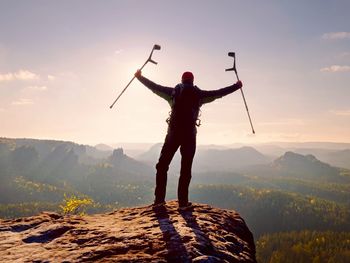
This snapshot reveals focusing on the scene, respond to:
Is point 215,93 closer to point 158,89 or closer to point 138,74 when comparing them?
point 158,89

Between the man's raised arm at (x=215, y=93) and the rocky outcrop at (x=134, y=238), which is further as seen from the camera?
the man's raised arm at (x=215, y=93)

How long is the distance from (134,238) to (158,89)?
253 inches

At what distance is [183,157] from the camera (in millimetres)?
12516

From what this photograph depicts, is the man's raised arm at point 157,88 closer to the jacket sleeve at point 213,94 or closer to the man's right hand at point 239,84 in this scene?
the jacket sleeve at point 213,94

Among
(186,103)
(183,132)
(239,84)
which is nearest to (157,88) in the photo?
(186,103)

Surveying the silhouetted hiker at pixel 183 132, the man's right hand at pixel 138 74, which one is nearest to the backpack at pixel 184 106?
the silhouetted hiker at pixel 183 132

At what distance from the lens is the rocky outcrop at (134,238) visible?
7636 millimetres

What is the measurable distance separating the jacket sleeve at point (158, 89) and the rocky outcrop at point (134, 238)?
4253 mm

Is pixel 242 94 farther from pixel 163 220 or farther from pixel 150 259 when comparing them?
pixel 150 259

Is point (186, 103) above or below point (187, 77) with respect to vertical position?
below

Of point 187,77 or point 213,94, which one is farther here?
point 213,94

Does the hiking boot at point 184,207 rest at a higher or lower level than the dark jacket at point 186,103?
lower

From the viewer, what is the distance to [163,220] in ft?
32.7

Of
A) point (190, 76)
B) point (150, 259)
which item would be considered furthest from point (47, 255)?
point (190, 76)
